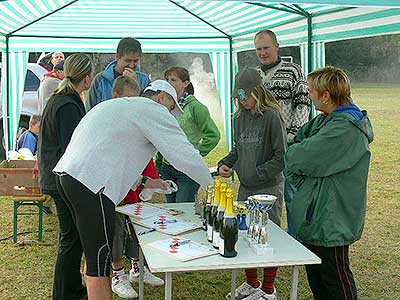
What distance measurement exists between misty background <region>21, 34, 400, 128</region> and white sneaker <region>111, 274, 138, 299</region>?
690 centimetres

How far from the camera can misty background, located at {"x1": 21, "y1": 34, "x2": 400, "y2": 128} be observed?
11.1 meters

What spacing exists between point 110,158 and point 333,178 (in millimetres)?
981

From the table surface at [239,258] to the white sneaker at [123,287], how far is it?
998 millimetres

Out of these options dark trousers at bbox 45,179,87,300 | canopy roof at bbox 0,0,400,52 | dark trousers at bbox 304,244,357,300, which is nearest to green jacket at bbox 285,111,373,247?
dark trousers at bbox 304,244,357,300

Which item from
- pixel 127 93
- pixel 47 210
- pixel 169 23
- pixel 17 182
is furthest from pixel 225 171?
pixel 169 23

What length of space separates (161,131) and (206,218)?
0.48 meters

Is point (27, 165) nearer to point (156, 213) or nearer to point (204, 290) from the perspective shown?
point (204, 290)

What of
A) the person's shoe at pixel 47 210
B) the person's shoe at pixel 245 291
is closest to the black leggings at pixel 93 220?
the person's shoe at pixel 245 291

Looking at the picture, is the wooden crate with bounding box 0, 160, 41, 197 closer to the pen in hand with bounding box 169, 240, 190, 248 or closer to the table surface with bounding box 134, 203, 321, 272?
the table surface with bounding box 134, 203, 321, 272

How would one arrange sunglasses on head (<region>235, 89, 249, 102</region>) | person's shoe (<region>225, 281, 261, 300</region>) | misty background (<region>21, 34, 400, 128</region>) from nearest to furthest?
sunglasses on head (<region>235, 89, 249, 102</region>), person's shoe (<region>225, 281, 261, 300</region>), misty background (<region>21, 34, 400, 128</region>)

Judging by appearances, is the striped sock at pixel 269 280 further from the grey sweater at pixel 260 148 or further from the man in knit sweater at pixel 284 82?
the man in knit sweater at pixel 284 82

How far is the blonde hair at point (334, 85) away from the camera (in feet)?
8.34

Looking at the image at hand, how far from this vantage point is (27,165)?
487 centimetres

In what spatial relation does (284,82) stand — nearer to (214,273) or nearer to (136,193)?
(136,193)
